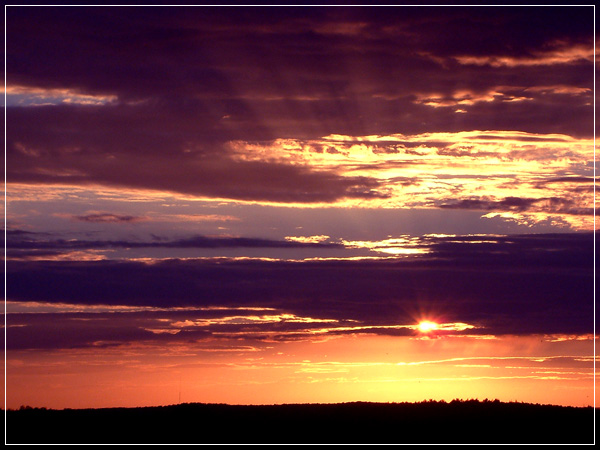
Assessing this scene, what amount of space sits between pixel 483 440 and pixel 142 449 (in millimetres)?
13853

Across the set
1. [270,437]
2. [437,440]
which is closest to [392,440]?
[437,440]

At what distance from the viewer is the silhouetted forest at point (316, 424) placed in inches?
1398

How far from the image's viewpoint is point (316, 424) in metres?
38.0

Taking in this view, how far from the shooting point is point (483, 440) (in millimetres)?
34812

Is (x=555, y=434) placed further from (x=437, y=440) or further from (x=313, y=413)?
(x=313, y=413)

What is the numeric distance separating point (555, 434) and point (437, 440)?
5298mm

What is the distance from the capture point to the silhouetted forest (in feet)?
116

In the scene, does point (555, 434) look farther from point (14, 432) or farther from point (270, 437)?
point (14, 432)

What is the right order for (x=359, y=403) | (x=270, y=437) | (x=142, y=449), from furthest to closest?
1. (x=359, y=403)
2. (x=270, y=437)
3. (x=142, y=449)

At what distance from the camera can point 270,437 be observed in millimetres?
35719

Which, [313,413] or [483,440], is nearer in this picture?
[483,440]

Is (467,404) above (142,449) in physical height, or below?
above

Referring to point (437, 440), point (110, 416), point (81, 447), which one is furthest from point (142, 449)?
point (437, 440)

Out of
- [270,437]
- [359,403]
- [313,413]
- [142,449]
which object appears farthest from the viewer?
[359,403]
